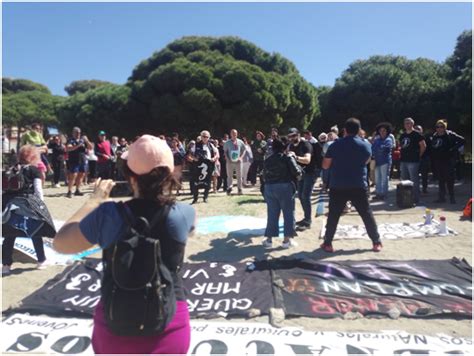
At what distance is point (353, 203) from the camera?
20.5ft

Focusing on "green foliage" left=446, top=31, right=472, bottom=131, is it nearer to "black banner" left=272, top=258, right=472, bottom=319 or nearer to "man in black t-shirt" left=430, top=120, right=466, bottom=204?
"man in black t-shirt" left=430, top=120, right=466, bottom=204

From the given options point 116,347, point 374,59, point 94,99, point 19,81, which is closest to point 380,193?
point 116,347

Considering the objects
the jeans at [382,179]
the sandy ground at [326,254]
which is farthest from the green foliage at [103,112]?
the jeans at [382,179]

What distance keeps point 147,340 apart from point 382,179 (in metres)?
9.96

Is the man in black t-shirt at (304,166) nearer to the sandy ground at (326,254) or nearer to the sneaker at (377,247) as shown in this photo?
the sandy ground at (326,254)

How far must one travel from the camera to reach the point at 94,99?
24.2 metres

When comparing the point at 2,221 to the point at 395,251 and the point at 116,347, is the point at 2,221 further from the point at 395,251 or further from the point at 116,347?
the point at 395,251

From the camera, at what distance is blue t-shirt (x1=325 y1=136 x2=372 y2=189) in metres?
6.06

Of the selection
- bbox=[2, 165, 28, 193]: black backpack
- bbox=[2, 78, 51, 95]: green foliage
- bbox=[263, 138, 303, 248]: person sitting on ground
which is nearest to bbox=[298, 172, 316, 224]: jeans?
bbox=[263, 138, 303, 248]: person sitting on ground

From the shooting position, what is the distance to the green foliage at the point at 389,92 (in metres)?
24.1

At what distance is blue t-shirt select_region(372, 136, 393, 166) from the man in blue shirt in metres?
4.62

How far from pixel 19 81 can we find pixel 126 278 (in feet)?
246

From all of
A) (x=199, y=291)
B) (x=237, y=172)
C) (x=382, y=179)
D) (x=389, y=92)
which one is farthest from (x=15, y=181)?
(x=389, y=92)

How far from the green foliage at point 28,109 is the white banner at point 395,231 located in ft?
98.6
